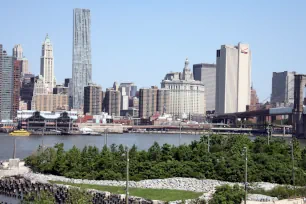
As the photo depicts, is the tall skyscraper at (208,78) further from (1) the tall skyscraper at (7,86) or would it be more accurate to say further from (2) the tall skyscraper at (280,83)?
(1) the tall skyscraper at (7,86)

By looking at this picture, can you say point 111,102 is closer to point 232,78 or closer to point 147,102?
point 147,102

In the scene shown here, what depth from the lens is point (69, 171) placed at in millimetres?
26344

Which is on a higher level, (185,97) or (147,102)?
(185,97)

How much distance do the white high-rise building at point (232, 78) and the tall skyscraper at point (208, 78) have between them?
2080 cm

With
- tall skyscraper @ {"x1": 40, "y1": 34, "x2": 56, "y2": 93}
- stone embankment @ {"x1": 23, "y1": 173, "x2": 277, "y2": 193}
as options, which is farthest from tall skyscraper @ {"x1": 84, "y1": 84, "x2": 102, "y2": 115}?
stone embankment @ {"x1": 23, "y1": 173, "x2": 277, "y2": 193}

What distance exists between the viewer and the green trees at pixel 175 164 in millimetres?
24297

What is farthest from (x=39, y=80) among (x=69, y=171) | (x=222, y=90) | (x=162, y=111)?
(x=69, y=171)

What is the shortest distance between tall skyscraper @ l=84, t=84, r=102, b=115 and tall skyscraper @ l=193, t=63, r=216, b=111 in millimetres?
43552

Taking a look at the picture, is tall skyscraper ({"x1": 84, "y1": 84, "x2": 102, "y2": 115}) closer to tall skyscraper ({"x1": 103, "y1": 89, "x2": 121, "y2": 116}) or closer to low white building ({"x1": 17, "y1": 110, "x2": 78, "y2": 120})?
tall skyscraper ({"x1": 103, "y1": 89, "x2": 121, "y2": 116})

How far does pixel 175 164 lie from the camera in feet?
85.0

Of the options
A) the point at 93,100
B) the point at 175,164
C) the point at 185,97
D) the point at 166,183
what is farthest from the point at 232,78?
the point at 166,183

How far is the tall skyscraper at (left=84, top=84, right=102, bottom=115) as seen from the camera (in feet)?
399

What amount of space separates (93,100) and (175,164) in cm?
9756

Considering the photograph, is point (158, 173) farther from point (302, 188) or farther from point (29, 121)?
point (29, 121)
